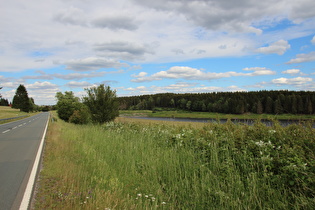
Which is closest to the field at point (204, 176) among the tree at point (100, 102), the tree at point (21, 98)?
the tree at point (100, 102)

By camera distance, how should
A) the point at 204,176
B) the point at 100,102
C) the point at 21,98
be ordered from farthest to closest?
the point at 21,98 → the point at 100,102 → the point at 204,176

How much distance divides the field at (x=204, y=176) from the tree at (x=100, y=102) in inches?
471

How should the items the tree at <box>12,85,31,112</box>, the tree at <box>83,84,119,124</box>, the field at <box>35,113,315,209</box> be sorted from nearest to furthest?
the field at <box>35,113,315,209</box> < the tree at <box>83,84,119,124</box> < the tree at <box>12,85,31,112</box>

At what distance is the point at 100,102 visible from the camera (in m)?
19.2

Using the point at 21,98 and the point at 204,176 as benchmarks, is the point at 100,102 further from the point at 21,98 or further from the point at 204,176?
the point at 21,98

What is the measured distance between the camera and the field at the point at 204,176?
398cm

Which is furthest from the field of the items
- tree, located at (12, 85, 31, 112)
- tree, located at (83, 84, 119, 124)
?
tree, located at (12, 85, 31, 112)

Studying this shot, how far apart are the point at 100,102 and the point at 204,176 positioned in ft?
50.8

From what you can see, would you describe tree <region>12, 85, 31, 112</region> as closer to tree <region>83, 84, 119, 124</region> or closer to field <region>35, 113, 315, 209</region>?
tree <region>83, 84, 119, 124</region>

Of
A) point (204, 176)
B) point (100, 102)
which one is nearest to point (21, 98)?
point (100, 102)

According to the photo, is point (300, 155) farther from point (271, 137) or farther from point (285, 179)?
point (271, 137)

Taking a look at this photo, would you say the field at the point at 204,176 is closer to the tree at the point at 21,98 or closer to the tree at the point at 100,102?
the tree at the point at 100,102

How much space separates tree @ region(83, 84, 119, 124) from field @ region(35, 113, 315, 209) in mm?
11968

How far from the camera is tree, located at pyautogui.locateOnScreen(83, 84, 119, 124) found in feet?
62.7
